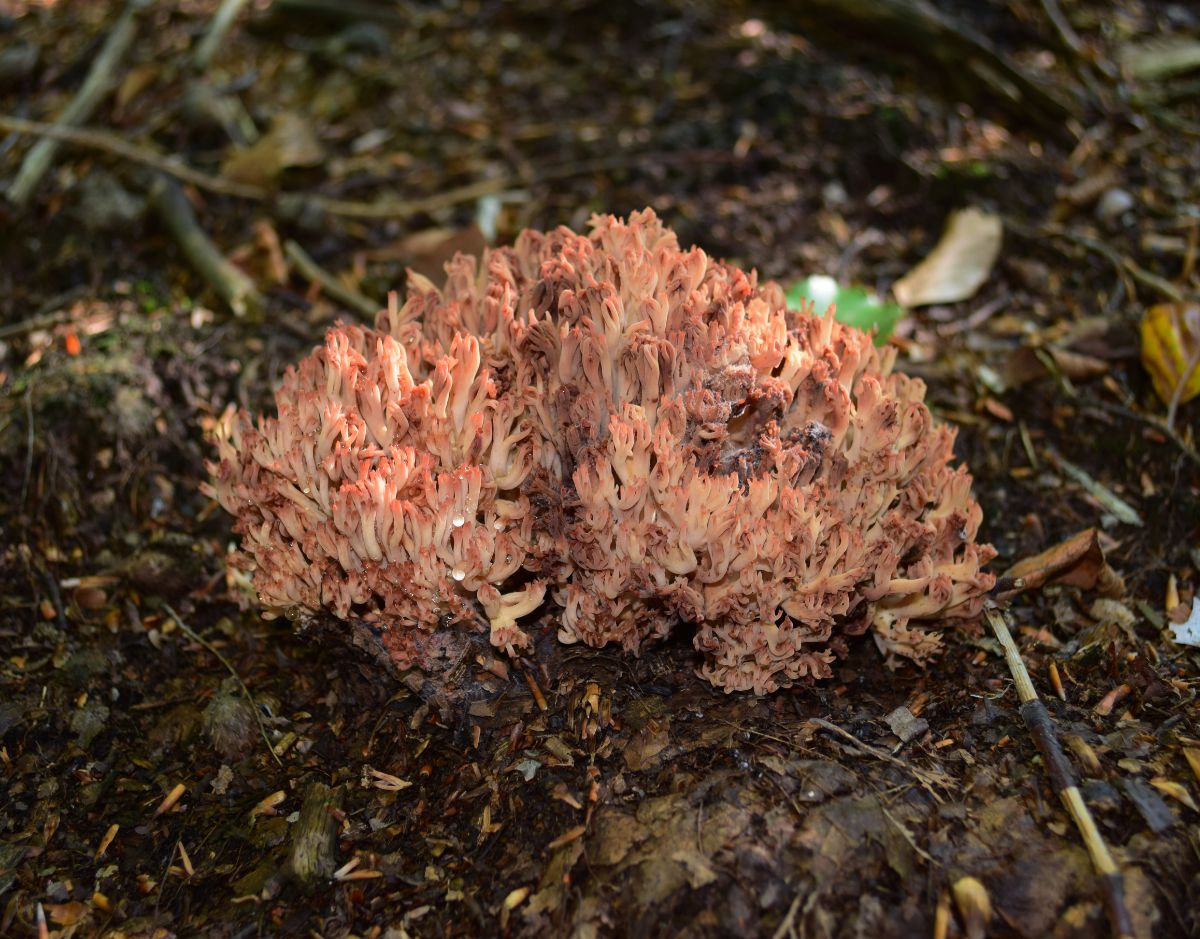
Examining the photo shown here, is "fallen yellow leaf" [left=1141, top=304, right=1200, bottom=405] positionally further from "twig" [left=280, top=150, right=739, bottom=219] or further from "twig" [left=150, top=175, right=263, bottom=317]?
"twig" [left=150, top=175, right=263, bottom=317]

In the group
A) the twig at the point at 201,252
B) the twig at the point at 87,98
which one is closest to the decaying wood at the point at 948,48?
the twig at the point at 201,252

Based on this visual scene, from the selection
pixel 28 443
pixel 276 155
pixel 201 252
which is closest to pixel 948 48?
pixel 276 155

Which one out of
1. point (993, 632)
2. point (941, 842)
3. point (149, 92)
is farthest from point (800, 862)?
point (149, 92)

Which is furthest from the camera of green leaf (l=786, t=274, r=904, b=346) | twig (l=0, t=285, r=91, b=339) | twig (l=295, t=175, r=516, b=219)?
twig (l=295, t=175, r=516, b=219)

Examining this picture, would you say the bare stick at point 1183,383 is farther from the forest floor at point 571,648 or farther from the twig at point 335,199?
the twig at point 335,199

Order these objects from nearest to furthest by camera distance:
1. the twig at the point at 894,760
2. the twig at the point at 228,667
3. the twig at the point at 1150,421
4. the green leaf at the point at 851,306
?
the twig at the point at 894,760
the twig at the point at 228,667
the twig at the point at 1150,421
the green leaf at the point at 851,306

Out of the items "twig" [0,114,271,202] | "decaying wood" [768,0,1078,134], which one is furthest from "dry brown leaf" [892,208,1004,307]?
"twig" [0,114,271,202]
